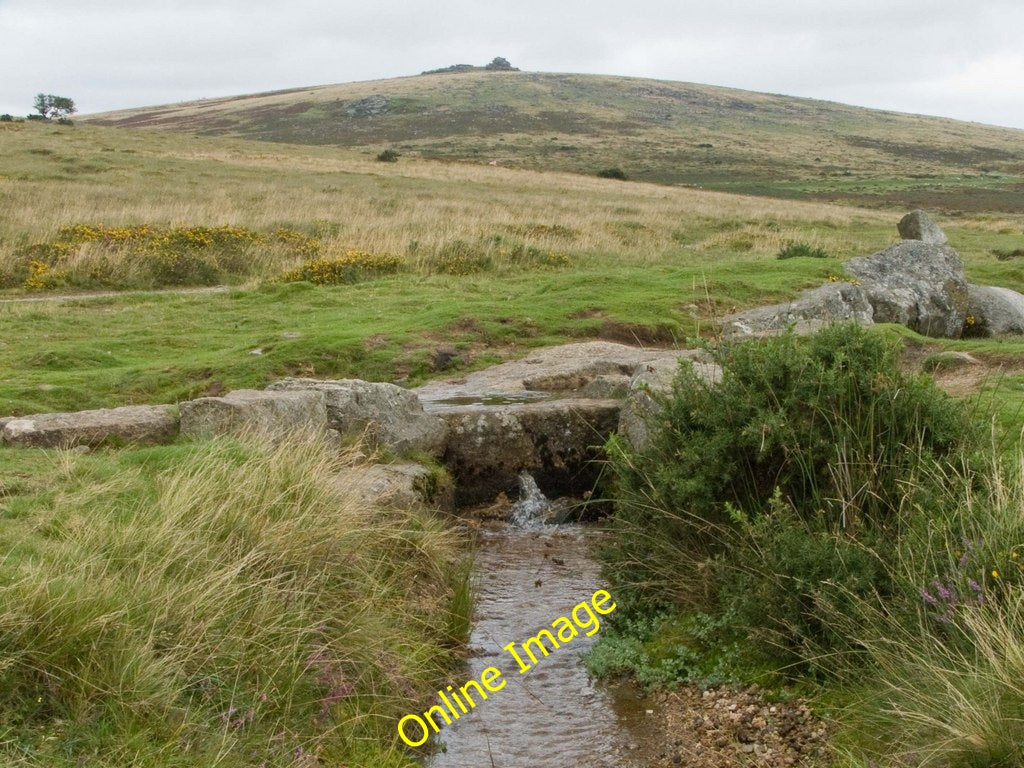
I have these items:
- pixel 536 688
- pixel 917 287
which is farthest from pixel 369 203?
pixel 536 688

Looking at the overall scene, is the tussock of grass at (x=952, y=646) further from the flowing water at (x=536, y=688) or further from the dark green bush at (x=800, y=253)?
the dark green bush at (x=800, y=253)

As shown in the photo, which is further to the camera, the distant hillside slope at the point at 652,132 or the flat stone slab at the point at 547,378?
the distant hillside slope at the point at 652,132

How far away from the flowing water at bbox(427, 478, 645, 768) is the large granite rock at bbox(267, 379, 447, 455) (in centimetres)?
141

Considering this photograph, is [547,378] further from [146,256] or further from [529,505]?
[146,256]

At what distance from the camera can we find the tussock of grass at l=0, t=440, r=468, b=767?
4246 mm

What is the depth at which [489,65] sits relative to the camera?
593 feet

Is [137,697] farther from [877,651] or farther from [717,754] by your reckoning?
[877,651]

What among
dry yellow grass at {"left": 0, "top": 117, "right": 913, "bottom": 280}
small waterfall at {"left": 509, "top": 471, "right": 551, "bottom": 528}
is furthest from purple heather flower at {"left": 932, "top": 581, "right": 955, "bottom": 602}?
dry yellow grass at {"left": 0, "top": 117, "right": 913, "bottom": 280}

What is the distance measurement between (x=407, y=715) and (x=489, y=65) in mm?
184846

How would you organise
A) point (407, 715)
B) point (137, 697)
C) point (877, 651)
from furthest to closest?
point (407, 715)
point (877, 651)
point (137, 697)

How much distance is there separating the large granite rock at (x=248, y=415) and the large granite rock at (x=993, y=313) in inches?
500

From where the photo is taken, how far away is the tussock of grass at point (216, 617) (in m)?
4.25

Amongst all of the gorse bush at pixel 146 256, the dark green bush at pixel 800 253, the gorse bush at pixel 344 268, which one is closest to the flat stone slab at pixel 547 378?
the gorse bush at pixel 344 268

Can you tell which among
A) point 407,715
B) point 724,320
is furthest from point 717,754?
point 724,320
